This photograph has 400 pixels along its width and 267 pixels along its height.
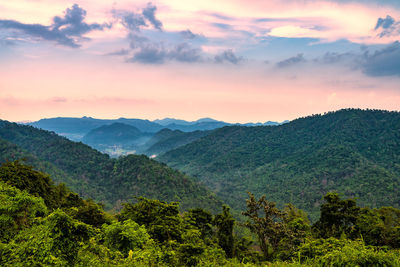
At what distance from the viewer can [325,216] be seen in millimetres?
34062

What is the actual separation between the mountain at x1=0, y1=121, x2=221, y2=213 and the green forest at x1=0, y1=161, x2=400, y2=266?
83.6 m

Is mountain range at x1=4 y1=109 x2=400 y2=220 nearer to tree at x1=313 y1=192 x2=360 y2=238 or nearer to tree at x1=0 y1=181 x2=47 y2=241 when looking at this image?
tree at x1=313 y1=192 x2=360 y2=238

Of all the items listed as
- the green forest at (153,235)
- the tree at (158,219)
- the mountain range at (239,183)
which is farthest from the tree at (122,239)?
the mountain range at (239,183)

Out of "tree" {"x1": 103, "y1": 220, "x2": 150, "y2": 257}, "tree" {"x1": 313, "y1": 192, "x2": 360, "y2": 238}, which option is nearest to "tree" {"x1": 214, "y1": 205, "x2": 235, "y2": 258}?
"tree" {"x1": 313, "y1": 192, "x2": 360, "y2": 238}

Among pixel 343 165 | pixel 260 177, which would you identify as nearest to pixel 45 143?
pixel 260 177

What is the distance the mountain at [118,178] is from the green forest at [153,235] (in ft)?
274

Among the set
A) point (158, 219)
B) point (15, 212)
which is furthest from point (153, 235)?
point (15, 212)

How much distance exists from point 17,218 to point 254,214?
75.6ft

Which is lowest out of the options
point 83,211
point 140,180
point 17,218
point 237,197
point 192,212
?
point 237,197

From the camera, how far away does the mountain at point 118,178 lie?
119250 mm

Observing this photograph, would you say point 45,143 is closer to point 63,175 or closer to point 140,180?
point 63,175

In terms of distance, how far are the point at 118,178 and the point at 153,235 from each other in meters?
121

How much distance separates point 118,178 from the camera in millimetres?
137875

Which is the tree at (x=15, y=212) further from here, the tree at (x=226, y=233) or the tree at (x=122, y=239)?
the tree at (x=226, y=233)
